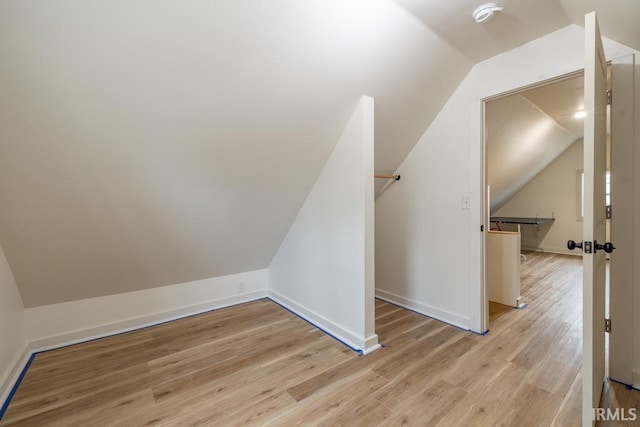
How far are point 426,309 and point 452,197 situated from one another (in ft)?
3.85

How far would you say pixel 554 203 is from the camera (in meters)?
6.10

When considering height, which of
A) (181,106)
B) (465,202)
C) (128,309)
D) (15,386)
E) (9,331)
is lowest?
(15,386)

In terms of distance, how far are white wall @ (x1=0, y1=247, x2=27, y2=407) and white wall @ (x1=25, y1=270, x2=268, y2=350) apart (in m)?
0.18

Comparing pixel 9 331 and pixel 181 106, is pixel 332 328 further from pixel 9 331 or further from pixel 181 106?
pixel 9 331

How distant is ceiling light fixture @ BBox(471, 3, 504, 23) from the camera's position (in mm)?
1705

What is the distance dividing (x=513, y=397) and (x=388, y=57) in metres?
2.30

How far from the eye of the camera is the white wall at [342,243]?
7.13ft

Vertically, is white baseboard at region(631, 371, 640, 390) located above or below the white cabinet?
below

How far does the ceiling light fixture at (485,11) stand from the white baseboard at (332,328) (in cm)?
236

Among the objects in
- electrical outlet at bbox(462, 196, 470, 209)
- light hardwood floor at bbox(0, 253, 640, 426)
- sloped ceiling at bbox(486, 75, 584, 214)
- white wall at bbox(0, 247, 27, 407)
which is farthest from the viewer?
sloped ceiling at bbox(486, 75, 584, 214)

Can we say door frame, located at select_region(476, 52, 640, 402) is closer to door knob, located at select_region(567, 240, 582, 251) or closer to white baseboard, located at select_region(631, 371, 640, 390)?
white baseboard, located at select_region(631, 371, 640, 390)

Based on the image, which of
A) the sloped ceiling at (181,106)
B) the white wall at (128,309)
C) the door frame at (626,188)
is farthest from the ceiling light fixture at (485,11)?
the white wall at (128,309)

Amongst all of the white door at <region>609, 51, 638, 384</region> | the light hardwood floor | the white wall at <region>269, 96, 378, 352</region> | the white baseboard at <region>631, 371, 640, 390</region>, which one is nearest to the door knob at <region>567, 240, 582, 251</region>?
the white door at <region>609, 51, 638, 384</region>

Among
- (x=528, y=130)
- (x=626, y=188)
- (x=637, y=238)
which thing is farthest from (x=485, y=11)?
(x=528, y=130)
